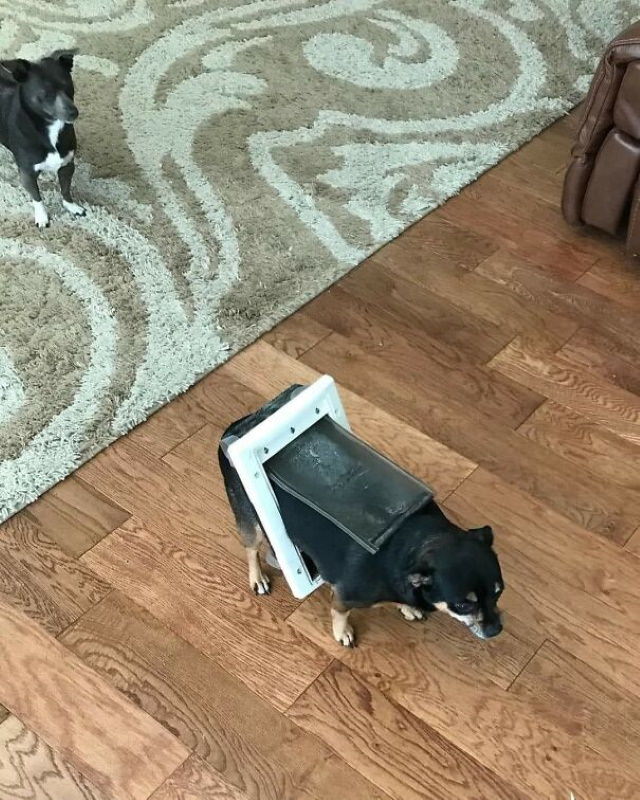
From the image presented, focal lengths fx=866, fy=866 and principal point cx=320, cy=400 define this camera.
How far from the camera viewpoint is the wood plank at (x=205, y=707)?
48.2 inches

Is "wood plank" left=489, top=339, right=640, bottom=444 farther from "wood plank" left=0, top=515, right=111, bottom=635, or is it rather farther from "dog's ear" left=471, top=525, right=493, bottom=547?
"wood plank" left=0, top=515, right=111, bottom=635

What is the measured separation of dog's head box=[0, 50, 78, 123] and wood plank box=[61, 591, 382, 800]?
3.45ft

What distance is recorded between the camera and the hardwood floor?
1236mm

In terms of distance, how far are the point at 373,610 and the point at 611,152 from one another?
110 centimetres

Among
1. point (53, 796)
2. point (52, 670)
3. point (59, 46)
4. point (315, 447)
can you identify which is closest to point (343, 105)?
point (59, 46)

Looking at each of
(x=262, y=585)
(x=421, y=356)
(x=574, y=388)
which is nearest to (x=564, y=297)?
(x=574, y=388)

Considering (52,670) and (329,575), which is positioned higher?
(329,575)

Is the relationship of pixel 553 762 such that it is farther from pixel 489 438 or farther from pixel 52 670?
pixel 52 670

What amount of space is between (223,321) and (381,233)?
1.50ft

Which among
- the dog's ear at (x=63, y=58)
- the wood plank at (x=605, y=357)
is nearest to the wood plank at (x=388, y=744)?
the wood plank at (x=605, y=357)

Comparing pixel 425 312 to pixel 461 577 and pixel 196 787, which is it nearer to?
pixel 461 577

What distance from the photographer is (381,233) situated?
2.03 m

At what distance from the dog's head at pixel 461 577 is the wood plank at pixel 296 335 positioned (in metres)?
0.73

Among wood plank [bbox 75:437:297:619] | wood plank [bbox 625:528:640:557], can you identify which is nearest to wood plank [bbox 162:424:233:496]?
wood plank [bbox 75:437:297:619]
